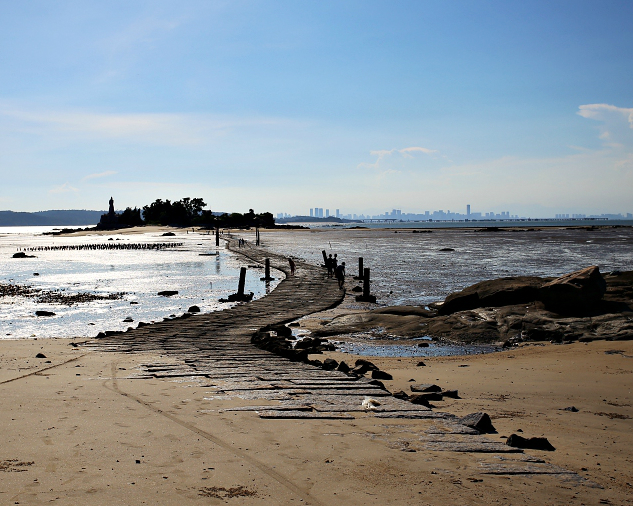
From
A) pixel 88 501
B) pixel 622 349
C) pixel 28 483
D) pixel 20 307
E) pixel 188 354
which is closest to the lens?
pixel 88 501

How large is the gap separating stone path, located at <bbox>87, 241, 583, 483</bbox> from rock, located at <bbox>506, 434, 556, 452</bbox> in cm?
20

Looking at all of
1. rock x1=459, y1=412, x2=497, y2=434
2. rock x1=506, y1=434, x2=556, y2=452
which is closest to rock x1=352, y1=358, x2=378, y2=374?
rock x1=459, y1=412, x2=497, y2=434

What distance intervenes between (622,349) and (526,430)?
25.5ft

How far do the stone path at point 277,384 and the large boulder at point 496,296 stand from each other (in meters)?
6.44

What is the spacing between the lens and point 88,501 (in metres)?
4.43

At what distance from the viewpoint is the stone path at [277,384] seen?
588cm

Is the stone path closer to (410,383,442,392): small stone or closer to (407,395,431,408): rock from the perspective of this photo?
(407,395,431,408): rock

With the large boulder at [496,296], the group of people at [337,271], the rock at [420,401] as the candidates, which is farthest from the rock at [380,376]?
the group of people at [337,271]

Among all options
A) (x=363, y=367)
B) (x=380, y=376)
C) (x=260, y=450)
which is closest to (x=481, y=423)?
(x=260, y=450)

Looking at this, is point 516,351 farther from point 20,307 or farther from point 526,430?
point 20,307

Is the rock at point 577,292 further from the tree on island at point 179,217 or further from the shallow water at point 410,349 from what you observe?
the tree on island at point 179,217

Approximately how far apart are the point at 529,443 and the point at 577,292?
12.1 m

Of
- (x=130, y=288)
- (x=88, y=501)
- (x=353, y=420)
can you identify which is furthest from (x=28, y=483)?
(x=130, y=288)

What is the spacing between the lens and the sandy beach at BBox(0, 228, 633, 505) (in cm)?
473
